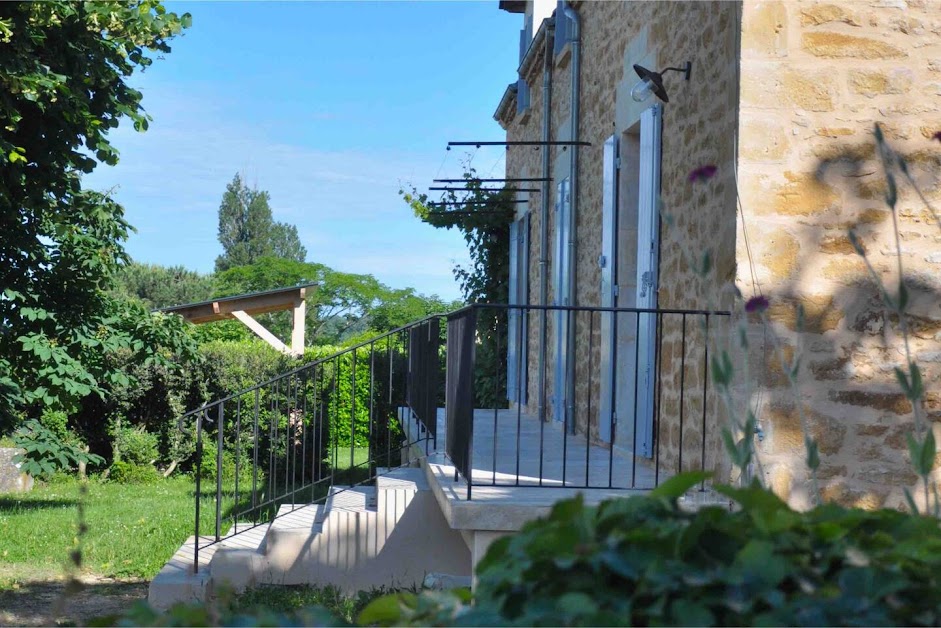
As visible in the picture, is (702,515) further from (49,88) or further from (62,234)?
(62,234)

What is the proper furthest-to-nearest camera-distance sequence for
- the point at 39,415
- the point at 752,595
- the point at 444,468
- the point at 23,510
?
1. the point at 39,415
2. the point at 23,510
3. the point at 444,468
4. the point at 752,595

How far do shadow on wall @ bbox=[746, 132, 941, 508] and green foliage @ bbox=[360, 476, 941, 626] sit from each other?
293 centimetres

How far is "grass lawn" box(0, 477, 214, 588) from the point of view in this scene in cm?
725

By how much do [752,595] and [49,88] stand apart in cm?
627

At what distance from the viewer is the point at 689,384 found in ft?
16.1

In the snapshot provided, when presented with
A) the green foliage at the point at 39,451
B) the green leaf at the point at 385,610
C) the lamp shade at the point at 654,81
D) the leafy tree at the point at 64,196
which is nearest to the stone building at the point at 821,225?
the lamp shade at the point at 654,81

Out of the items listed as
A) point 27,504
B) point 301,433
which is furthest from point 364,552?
point 301,433

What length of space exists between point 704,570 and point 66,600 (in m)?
5.71

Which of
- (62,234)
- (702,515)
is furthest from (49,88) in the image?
(702,515)

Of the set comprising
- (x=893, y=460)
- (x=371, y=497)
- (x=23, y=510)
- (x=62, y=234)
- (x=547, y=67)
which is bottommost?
(x=23, y=510)

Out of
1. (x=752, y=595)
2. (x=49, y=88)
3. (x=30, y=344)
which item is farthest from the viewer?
(x=30, y=344)

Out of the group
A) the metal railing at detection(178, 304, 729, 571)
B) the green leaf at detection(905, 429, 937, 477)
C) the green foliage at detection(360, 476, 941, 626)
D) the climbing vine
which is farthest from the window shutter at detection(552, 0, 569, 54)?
the green foliage at detection(360, 476, 941, 626)

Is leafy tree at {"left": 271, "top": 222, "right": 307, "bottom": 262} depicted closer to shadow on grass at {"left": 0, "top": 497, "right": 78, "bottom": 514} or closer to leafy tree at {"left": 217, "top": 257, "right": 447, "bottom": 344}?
leafy tree at {"left": 217, "top": 257, "right": 447, "bottom": 344}

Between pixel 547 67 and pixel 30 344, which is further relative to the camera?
pixel 547 67
